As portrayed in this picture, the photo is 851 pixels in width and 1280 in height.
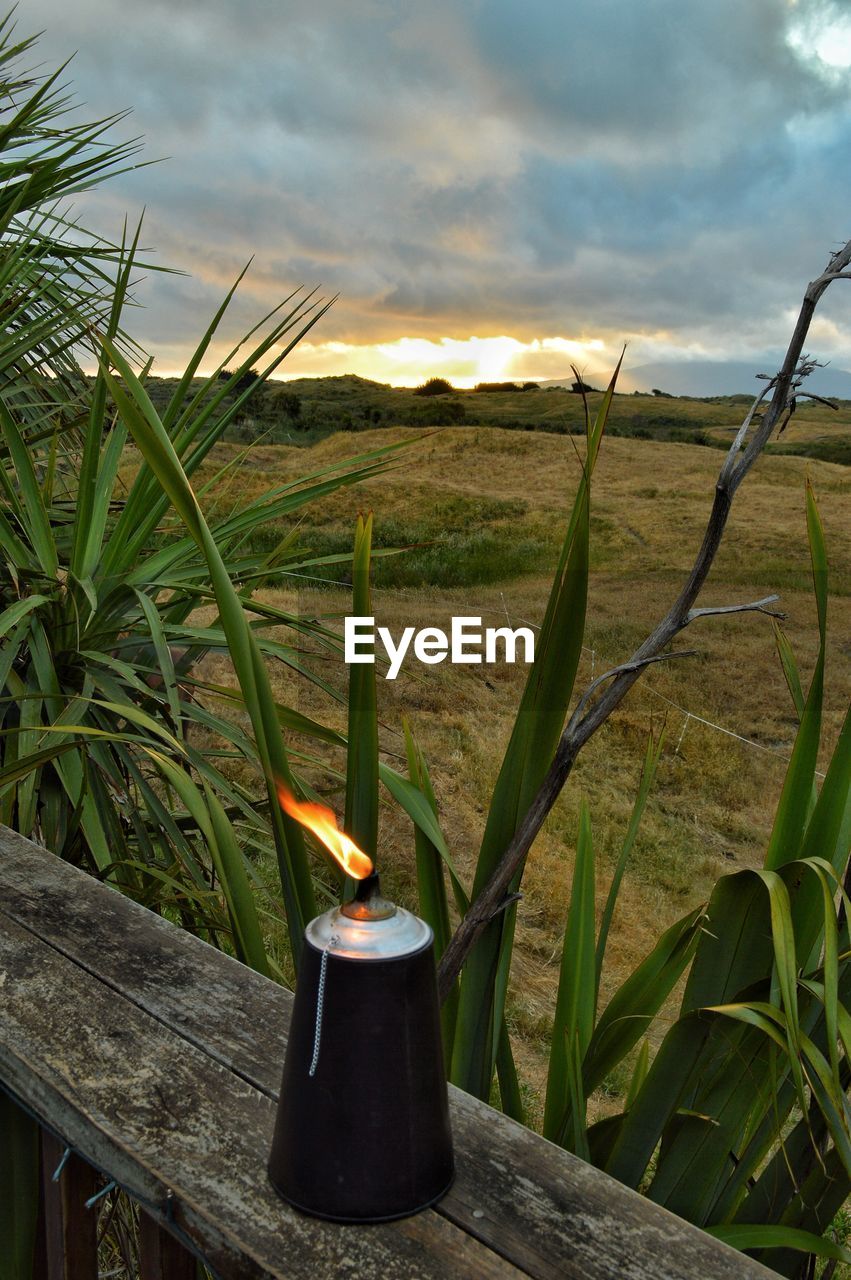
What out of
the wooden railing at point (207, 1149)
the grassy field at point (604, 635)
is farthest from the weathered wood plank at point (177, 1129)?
the grassy field at point (604, 635)

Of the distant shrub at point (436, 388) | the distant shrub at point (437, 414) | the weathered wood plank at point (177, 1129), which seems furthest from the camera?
the distant shrub at point (436, 388)

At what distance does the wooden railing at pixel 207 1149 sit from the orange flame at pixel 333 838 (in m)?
0.13

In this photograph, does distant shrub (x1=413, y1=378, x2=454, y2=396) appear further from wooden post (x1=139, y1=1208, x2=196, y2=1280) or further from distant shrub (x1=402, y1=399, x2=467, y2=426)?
wooden post (x1=139, y1=1208, x2=196, y2=1280)

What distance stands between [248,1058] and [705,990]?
0.32 meters

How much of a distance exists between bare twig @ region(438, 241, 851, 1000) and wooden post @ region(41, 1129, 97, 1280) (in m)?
0.23

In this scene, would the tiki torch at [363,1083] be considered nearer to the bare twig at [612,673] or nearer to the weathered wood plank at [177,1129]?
the weathered wood plank at [177,1129]

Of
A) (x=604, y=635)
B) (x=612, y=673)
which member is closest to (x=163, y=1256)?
(x=612, y=673)

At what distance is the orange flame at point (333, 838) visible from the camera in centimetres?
42

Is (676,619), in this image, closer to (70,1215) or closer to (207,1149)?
(207,1149)

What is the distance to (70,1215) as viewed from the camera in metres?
0.53

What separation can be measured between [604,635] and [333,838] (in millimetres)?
8794

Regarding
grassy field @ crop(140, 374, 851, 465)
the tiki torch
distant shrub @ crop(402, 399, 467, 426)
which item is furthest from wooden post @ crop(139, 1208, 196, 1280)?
distant shrub @ crop(402, 399, 467, 426)

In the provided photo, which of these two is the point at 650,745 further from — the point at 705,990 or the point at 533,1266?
the point at 533,1266

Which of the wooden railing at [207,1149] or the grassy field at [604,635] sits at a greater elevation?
the wooden railing at [207,1149]
